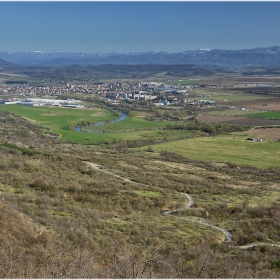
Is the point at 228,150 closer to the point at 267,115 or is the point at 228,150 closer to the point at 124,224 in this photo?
the point at 124,224

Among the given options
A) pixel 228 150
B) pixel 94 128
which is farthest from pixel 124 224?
pixel 94 128

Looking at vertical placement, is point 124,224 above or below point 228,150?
above

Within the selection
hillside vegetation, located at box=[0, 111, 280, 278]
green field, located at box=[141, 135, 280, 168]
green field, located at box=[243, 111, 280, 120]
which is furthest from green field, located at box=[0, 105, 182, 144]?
hillside vegetation, located at box=[0, 111, 280, 278]

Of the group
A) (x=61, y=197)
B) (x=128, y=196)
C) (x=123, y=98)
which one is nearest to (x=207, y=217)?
(x=128, y=196)

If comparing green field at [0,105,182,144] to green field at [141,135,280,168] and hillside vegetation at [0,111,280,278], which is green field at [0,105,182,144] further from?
hillside vegetation at [0,111,280,278]

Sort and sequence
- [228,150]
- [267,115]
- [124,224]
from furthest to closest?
[267,115], [228,150], [124,224]

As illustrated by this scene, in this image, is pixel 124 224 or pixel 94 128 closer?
pixel 124 224

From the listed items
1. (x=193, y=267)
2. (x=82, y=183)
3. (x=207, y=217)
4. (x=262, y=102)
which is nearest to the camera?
(x=193, y=267)

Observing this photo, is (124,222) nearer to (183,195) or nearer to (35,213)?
(35,213)
